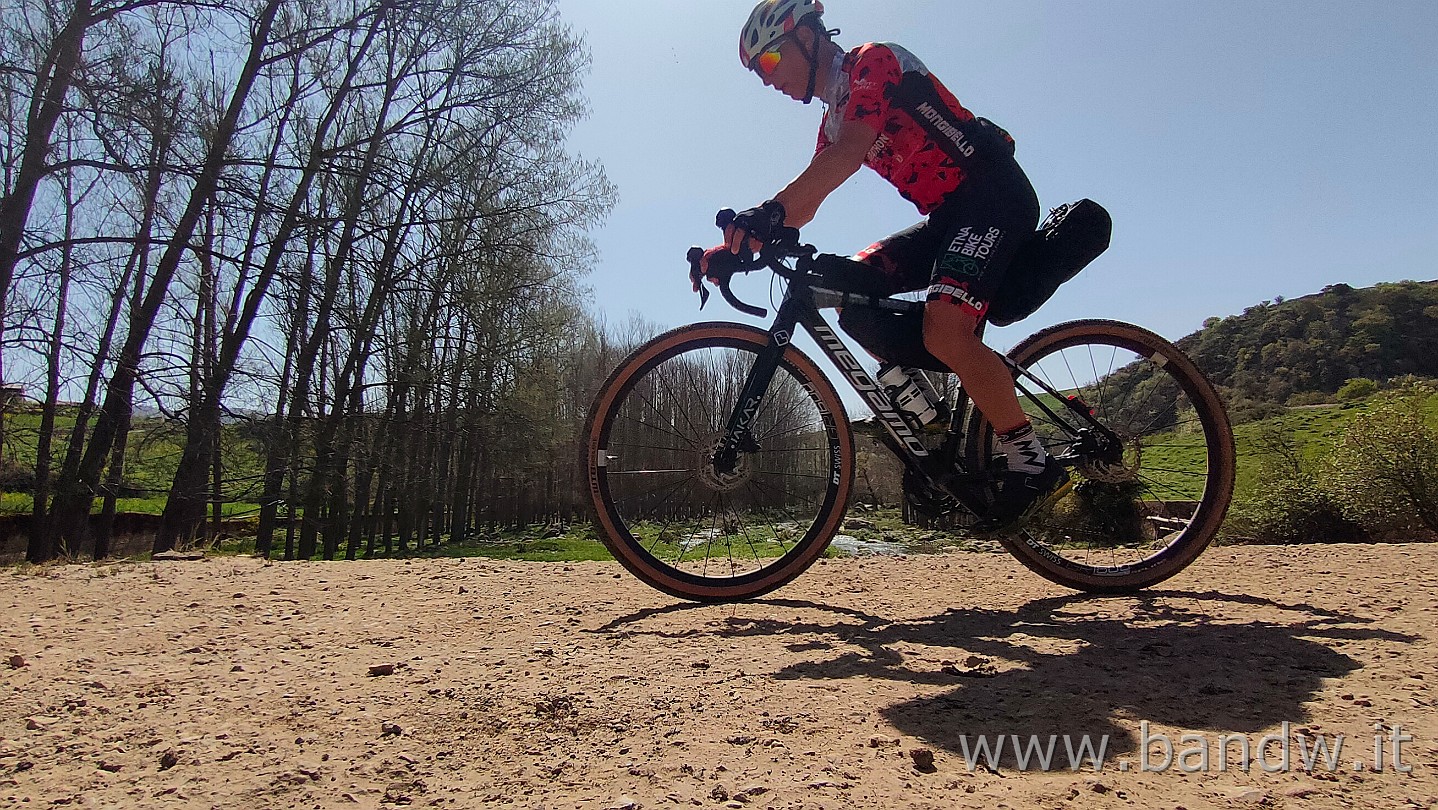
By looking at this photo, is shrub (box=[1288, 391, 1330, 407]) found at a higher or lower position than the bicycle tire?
higher

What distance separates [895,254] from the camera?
353 centimetres

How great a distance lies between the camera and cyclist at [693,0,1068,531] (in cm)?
308

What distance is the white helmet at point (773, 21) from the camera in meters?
3.29

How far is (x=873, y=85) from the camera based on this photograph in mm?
3072

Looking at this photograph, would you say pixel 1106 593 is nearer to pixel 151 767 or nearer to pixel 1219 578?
pixel 1219 578

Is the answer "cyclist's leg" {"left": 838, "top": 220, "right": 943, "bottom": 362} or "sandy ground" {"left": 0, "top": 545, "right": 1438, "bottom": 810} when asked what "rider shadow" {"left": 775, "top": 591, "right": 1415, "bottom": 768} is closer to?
"sandy ground" {"left": 0, "top": 545, "right": 1438, "bottom": 810}

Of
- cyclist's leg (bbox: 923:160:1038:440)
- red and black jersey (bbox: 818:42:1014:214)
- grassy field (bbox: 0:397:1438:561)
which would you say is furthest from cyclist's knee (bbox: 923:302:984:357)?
grassy field (bbox: 0:397:1438:561)

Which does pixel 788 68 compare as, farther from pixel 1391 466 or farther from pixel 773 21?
pixel 1391 466

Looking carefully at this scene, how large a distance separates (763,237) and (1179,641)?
7.10 ft

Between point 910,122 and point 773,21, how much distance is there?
0.81 m

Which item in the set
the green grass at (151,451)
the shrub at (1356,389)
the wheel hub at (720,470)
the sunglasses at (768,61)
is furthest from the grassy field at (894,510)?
the sunglasses at (768,61)

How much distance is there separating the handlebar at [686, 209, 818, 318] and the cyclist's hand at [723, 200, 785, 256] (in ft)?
0.11

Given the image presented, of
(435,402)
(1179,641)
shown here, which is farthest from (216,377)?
(1179,641)

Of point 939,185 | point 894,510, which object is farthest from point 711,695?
point 894,510
